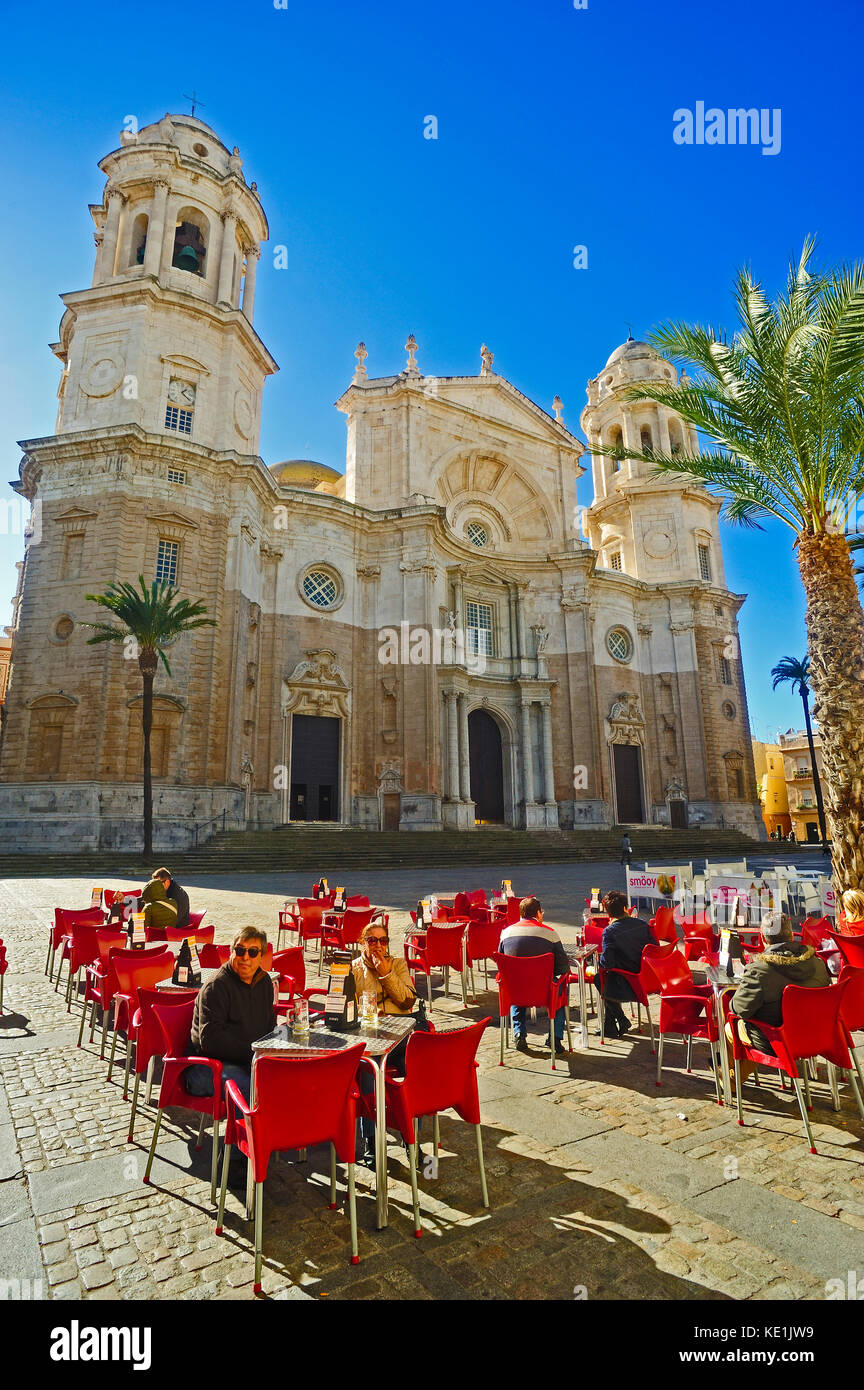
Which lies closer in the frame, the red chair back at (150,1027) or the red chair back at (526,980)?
the red chair back at (150,1027)

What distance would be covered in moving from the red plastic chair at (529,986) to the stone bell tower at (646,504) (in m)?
38.9

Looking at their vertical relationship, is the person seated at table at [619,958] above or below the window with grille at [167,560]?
below

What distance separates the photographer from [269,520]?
1198 inches

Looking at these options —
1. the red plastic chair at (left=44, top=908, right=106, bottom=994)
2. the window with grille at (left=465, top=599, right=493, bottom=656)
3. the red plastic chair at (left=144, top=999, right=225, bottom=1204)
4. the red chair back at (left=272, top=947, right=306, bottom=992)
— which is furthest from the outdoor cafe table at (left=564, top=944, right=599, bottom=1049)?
the window with grille at (left=465, top=599, right=493, bottom=656)

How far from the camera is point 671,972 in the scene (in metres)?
6.05

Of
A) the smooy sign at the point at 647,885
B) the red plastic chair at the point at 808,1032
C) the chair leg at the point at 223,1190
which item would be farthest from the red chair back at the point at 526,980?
the smooy sign at the point at 647,885

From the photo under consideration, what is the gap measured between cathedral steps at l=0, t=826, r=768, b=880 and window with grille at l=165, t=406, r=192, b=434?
16650 millimetres

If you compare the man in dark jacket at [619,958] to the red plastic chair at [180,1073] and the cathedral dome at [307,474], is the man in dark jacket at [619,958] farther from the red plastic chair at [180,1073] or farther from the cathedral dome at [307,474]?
the cathedral dome at [307,474]

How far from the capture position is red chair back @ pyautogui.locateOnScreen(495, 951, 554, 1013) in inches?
240

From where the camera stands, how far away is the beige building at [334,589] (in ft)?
82.4

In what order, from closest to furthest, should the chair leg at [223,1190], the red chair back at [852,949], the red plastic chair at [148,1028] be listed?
the chair leg at [223,1190] < the red plastic chair at [148,1028] < the red chair back at [852,949]
